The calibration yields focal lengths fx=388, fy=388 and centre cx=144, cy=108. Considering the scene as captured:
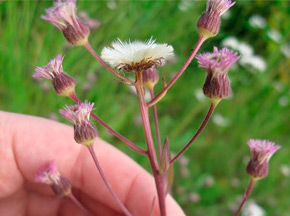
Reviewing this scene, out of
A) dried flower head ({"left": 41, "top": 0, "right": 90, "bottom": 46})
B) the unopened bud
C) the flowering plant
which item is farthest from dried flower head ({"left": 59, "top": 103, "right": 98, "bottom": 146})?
the unopened bud

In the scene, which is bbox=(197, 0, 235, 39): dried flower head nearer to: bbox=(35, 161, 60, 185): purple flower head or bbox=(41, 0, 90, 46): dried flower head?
bbox=(41, 0, 90, 46): dried flower head

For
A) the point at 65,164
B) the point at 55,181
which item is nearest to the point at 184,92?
the point at 65,164

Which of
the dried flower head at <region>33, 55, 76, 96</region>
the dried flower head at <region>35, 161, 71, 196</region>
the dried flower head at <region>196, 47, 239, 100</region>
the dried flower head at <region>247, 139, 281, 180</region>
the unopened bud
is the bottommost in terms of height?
the dried flower head at <region>35, 161, 71, 196</region>

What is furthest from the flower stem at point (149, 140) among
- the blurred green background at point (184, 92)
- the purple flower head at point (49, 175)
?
the blurred green background at point (184, 92)

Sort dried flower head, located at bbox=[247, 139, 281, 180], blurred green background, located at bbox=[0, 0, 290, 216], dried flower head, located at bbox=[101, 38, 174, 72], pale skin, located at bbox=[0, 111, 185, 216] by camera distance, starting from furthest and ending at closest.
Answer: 1. blurred green background, located at bbox=[0, 0, 290, 216]
2. pale skin, located at bbox=[0, 111, 185, 216]
3. dried flower head, located at bbox=[247, 139, 281, 180]
4. dried flower head, located at bbox=[101, 38, 174, 72]

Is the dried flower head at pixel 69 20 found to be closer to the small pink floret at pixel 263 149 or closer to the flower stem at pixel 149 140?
the flower stem at pixel 149 140

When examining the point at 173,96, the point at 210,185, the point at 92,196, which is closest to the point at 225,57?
the point at 92,196

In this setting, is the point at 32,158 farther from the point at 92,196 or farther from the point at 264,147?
the point at 264,147
